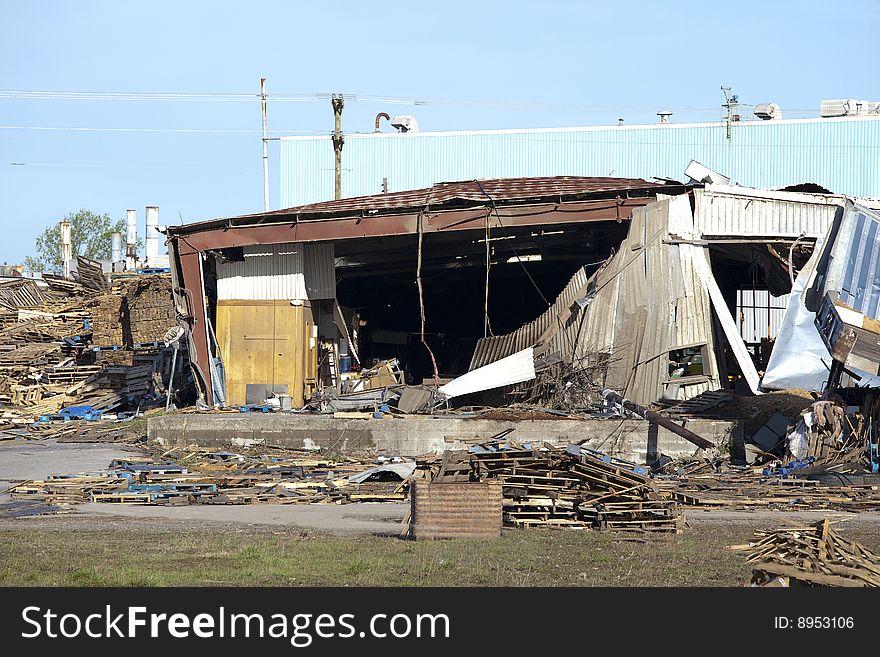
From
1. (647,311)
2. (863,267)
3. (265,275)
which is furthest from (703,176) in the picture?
(265,275)

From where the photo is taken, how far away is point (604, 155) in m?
48.3

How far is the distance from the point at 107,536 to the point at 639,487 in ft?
22.7

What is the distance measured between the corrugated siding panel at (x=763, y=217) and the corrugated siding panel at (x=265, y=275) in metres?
10.0

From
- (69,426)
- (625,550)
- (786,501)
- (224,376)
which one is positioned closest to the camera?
(625,550)

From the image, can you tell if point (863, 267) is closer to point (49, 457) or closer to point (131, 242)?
point (49, 457)

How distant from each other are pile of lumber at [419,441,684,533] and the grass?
0.46 m

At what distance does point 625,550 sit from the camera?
12.5 m

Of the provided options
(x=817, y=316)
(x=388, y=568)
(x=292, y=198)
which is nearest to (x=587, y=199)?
(x=817, y=316)

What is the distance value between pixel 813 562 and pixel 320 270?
20.2 m

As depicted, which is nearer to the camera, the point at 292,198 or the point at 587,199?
the point at 587,199

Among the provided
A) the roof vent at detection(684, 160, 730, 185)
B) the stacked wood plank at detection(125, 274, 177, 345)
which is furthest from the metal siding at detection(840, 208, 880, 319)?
the stacked wood plank at detection(125, 274, 177, 345)

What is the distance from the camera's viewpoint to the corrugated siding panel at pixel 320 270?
89.9ft
